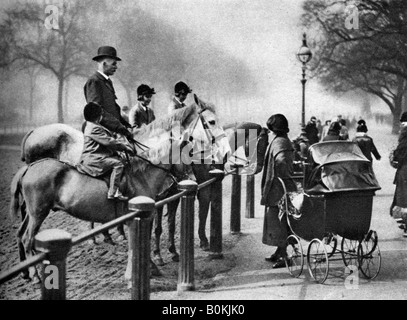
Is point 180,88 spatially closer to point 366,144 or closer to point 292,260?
point 292,260

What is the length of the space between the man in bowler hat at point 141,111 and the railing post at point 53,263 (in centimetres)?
614

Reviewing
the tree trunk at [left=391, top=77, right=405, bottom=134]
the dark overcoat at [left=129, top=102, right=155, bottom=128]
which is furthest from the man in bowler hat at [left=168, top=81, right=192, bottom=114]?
the tree trunk at [left=391, top=77, right=405, bottom=134]

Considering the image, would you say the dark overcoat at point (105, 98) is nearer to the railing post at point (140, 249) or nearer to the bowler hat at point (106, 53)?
the bowler hat at point (106, 53)

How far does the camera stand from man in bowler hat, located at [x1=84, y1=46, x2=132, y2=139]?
6.45 meters

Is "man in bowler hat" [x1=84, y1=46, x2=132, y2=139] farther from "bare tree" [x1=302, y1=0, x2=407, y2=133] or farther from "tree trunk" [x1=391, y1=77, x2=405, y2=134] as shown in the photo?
"tree trunk" [x1=391, y1=77, x2=405, y2=134]

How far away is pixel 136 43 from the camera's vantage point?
24625 millimetres

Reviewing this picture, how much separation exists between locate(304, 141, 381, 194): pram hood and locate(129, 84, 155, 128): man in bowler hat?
390cm

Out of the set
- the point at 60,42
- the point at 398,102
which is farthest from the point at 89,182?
the point at 398,102

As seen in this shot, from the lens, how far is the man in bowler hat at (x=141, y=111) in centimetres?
919

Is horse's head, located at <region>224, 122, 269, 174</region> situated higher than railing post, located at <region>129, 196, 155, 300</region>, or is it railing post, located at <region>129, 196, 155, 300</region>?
horse's head, located at <region>224, 122, 269, 174</region>

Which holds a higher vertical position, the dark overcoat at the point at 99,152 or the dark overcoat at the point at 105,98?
the dark overcoat at the point at 105,98

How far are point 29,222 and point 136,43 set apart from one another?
756 inches

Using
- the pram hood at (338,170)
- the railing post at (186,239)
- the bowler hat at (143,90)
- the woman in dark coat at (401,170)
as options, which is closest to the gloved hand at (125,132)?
the railing post at (186,239)
